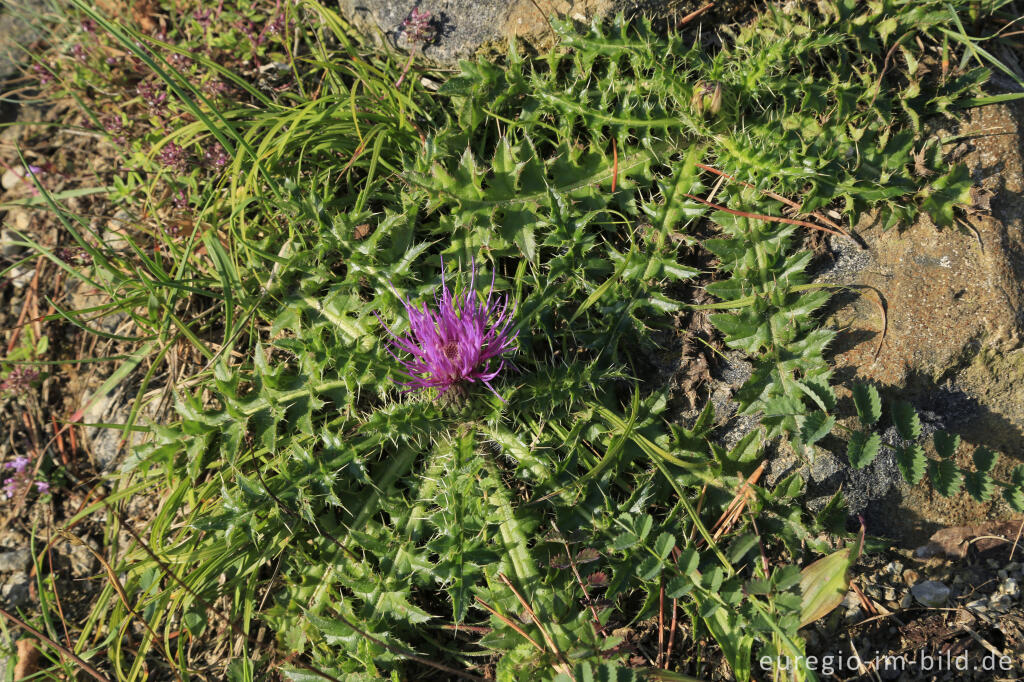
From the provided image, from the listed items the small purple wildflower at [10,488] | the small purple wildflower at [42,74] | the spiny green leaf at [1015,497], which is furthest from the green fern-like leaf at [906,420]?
the small purple wildflower at [42,74]

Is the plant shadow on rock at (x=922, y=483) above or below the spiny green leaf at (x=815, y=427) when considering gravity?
below

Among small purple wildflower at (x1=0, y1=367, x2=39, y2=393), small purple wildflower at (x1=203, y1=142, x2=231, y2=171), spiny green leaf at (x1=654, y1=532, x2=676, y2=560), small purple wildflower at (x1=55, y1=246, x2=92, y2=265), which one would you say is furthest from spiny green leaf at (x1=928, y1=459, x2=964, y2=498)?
small purple wildflower at (x1=0, y1=367, x2=39, y2=393)

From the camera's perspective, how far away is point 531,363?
9.46ft

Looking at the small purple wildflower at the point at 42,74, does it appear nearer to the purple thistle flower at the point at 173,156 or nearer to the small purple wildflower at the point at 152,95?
the small purple wildflower at the point at 152,95

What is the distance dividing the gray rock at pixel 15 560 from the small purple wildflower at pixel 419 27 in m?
3.01

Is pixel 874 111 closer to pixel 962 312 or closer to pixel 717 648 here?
pixel 962 312

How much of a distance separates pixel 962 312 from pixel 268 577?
117 inches

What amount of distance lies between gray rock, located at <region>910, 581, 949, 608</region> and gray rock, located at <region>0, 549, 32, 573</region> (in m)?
3.83

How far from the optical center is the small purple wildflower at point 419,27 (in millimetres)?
3205

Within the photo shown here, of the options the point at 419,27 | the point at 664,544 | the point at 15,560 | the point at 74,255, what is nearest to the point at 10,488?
the point at 15,560

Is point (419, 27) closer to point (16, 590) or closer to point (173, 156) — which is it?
point (173, 156)

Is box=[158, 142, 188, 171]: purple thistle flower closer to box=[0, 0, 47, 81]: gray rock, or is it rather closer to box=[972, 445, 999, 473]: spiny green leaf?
box=[0, 0, 47, 81]: gray rock

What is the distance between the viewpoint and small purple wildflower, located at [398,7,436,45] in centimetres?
321

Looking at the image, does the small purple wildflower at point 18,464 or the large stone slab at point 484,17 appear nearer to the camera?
the large stone slab at point 484,17
